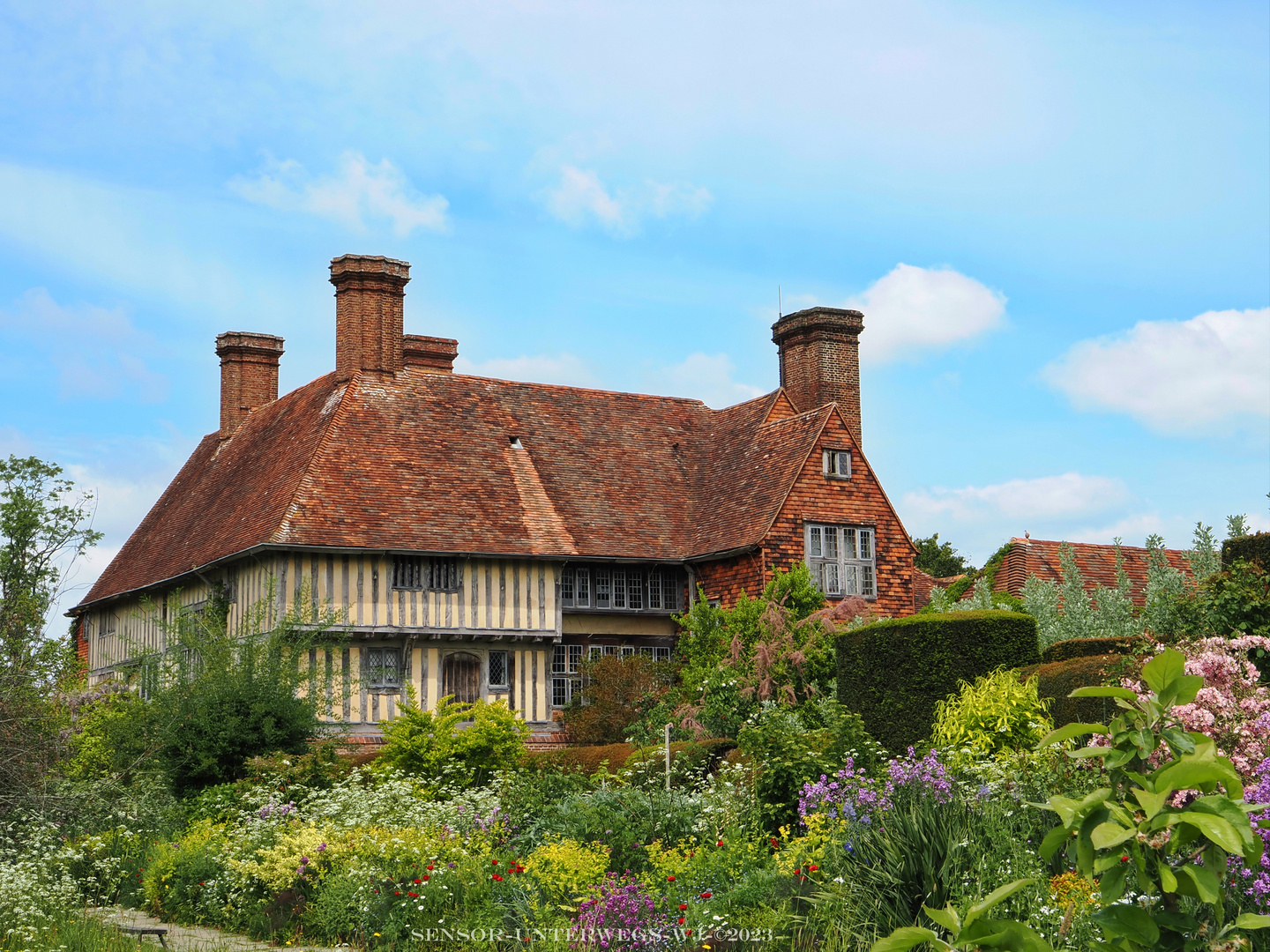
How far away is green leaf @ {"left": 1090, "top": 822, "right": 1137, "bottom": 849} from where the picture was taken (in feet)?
6.72

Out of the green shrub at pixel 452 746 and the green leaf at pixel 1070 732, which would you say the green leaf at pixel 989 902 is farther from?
the green shrub at pixel 452 746

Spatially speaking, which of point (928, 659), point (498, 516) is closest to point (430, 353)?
point (498, 516)

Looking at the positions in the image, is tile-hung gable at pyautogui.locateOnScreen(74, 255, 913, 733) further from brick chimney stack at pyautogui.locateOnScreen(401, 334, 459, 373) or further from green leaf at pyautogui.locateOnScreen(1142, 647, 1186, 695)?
green leaf at pyautogui.locateOnScreen(1142, 647, 1186, 695)

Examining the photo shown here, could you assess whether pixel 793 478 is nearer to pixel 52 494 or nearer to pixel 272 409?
pixel 272 409

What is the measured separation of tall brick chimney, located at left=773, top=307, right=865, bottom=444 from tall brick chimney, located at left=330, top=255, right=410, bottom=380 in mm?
8324

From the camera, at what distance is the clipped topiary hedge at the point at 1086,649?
41.7ft

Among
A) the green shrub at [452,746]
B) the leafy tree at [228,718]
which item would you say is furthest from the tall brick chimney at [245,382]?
the green shrub at [452,746]

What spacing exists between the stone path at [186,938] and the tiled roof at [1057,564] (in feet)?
74.6

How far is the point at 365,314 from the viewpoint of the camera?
83.1 feet

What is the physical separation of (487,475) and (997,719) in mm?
14488

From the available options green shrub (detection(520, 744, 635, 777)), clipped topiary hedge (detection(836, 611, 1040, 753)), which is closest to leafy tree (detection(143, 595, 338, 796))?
green shrub (detection(520, 744, 635, 777))

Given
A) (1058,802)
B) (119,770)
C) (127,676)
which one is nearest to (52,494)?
(127,676)

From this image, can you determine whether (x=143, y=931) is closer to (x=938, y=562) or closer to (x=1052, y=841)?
(x=1052, y=841)

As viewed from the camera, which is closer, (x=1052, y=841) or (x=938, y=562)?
(x=1052, y=841)
